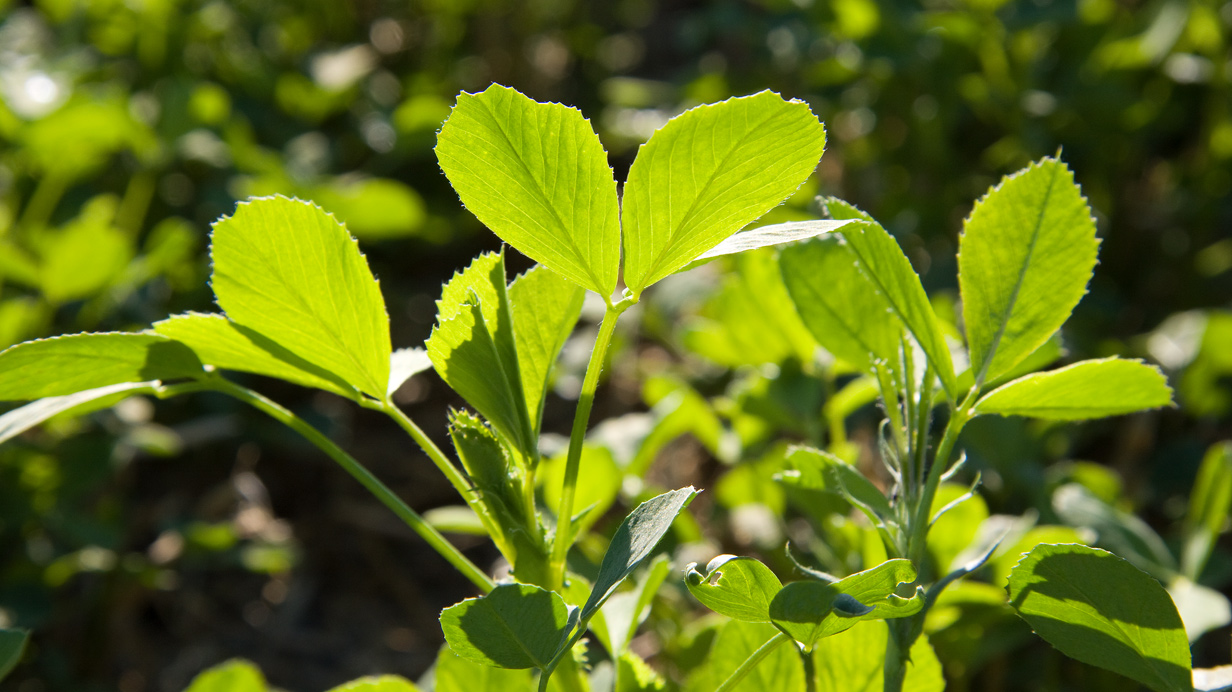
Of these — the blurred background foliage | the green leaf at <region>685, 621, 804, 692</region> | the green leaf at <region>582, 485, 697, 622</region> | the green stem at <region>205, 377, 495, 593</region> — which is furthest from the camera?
the blurred background foliage

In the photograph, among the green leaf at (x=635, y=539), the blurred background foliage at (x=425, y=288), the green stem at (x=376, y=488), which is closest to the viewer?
the green leaf at (x=635, y=539)

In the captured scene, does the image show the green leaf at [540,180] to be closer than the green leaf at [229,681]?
Yes

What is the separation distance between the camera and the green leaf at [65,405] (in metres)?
0.68

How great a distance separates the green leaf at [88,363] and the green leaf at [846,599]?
424mm

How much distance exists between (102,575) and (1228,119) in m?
2.04

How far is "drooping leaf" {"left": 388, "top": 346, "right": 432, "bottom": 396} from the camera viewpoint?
2.26 feet

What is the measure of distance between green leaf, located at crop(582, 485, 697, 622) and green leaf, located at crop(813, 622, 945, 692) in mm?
232

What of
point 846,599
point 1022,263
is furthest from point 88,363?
point 1022,263

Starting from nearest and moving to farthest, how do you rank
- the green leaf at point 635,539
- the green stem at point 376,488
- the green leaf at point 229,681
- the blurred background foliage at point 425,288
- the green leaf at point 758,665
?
the green leaf at point 635,539 → the green stem at point 376,488 → the green leaf at point 758,665 → the green leaf at point 229,681 → the blurred background foliage at point 425,288

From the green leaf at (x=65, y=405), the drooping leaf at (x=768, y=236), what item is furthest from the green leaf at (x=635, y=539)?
the green leaf at (x=65, y=405)

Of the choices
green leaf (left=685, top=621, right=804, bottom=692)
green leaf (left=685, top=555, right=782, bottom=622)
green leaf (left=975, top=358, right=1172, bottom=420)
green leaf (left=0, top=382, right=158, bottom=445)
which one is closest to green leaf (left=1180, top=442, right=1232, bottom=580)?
green leaf (left=975, top=358, right=1172, bottom=420)

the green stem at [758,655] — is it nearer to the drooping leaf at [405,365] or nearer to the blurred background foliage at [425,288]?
the drooping leaf at [405,365]

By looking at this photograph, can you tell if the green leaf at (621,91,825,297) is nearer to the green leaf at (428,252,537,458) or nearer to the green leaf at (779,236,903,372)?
the green leaf at (428,252,537,458)

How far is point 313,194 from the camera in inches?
67.1
